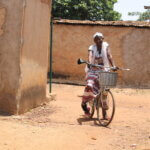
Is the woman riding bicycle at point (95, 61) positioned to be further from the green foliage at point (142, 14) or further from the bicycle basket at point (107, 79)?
the green foliage at point (142, 14)

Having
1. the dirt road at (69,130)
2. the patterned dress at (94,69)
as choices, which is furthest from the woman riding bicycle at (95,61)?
the dirt road at (69,130)

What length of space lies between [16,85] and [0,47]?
31.0 inches

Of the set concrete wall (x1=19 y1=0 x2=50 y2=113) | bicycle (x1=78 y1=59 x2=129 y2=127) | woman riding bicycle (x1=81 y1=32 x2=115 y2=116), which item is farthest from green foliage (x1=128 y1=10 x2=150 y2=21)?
bicycle (x1=78 y1=59 x2=129 y2=127)

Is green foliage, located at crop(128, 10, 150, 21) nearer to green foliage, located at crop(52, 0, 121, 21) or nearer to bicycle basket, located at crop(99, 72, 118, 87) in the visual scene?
green foliage, located at crop(52, 0, 121, 21)

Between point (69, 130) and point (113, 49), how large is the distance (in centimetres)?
839

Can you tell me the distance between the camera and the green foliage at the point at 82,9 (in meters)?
21.0

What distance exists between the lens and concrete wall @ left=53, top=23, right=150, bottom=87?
13.1 m

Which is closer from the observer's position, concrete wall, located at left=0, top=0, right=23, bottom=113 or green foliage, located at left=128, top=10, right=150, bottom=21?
concrete wall, located at left=0, top=0, right=23, bottom=113

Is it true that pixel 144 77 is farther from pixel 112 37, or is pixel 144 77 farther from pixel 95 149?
pixel 95 149

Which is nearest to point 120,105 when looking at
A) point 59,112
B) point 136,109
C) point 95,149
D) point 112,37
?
point 136,109

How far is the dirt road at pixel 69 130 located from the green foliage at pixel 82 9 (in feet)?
45.1

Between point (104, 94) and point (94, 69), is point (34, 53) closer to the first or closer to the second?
point (94, 69)

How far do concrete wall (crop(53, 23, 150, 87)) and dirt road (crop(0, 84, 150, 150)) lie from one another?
5.06 meters

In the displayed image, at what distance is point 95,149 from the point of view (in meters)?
4.57
